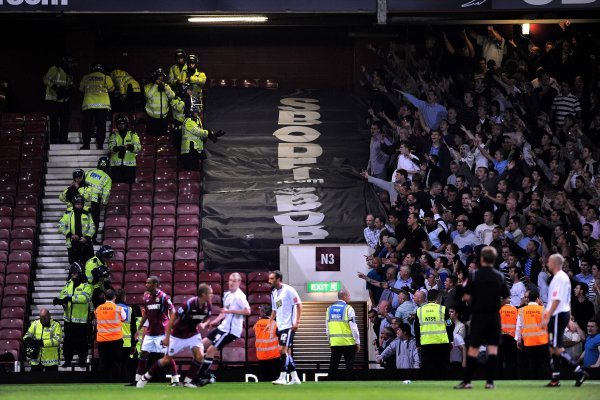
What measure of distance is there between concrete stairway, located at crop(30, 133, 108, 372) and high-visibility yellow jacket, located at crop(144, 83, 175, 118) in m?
1.68

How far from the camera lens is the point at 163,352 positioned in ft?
63.5

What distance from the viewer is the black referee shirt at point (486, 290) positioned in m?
15.7

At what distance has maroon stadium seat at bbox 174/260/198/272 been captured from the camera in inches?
1048

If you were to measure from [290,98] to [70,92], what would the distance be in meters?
5.74

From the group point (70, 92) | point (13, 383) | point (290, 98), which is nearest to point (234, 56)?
point (290, 98)

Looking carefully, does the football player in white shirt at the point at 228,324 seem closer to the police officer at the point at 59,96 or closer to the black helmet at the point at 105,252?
the black helmet at the point at 105,252

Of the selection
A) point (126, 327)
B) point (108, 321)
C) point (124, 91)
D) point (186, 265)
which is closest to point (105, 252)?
point (186, 265)

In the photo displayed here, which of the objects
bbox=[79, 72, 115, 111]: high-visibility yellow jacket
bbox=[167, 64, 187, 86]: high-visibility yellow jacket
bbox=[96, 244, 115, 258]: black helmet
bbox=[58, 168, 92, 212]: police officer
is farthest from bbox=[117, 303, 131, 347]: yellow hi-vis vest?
bbox=[167, 64, 187, 86]: high-visibility yellow jacket

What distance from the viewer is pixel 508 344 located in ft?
72.3

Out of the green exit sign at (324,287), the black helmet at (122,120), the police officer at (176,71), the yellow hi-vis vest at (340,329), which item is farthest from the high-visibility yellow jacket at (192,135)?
the yellow hi-vis vest at (340,329)

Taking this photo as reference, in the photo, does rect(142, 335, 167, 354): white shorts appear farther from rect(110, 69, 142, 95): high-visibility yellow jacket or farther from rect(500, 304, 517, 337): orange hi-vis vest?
rect(110, 69, 142, 95): high-visibility yellow jacket

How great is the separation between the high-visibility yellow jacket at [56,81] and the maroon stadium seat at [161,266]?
5.57 metres

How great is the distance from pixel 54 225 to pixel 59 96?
3444 mm

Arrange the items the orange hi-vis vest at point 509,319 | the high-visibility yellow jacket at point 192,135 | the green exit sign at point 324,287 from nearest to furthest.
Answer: the orange hi-vis vest at point 509,319 → the green exit sign at point 324,287 → the high-visibility yellow jacket at point 192,135
